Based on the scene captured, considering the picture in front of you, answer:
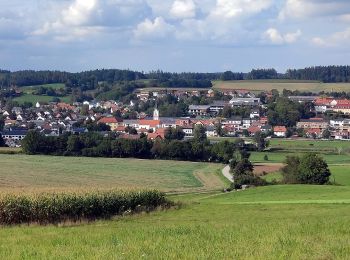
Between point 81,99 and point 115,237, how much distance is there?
188385 mm

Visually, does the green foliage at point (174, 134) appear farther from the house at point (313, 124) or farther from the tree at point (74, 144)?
the house at point (313, 124)

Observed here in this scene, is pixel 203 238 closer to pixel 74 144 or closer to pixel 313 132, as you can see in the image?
pixel 74 144

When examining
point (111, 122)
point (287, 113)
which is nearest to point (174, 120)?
point (111, 122)

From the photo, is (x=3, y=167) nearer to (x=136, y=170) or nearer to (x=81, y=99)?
(x=136, y=170)

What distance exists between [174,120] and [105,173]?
8165 centimetres

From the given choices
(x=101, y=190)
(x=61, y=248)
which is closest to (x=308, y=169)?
(x=101, y=190)

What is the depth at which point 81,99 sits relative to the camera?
654 ft

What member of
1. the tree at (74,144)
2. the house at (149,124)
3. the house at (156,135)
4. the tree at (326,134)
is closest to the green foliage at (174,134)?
the house at (156,135)

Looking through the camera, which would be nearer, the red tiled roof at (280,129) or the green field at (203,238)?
the green field at (203,238)

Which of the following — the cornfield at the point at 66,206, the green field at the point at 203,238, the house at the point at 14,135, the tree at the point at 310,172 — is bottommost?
the house at the point at 14,135

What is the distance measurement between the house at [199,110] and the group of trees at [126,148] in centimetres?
8049

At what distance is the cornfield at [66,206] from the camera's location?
21.2 m

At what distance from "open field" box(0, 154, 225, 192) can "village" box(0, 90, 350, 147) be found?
29.3 m

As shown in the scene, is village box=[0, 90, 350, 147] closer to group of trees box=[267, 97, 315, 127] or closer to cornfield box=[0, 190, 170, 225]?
group of trees box=[267, 97, 315, 127]
